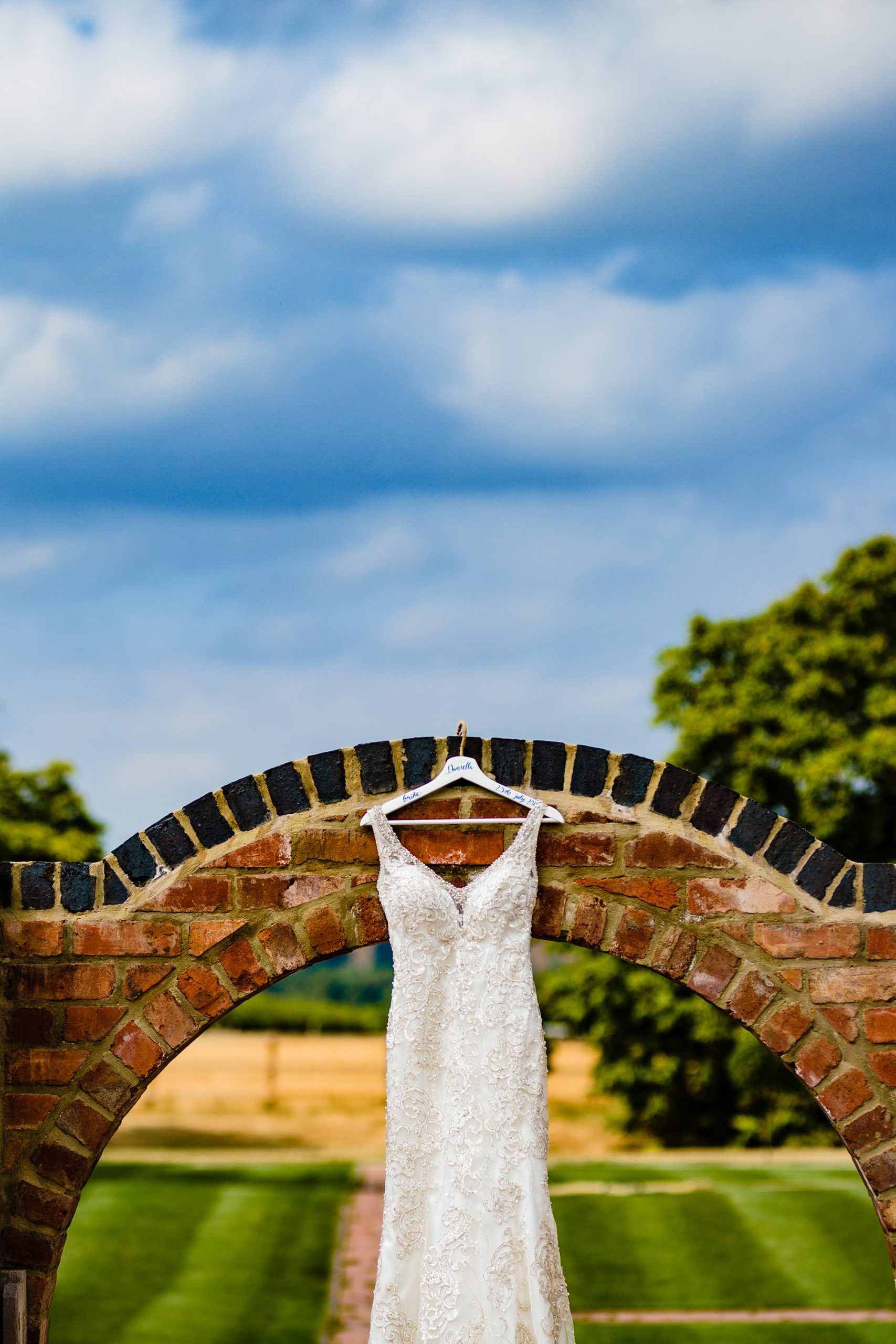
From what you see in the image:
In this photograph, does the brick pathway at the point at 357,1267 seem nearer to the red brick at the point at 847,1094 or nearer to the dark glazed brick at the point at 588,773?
the red brick at the point at 847,1094

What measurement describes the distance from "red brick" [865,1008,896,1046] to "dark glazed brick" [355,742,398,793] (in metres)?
1.37

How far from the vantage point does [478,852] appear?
3883mm

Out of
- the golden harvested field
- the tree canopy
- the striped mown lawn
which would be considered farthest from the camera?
the golden harvested field

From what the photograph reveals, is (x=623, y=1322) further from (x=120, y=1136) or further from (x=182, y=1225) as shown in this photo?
(x=120, y=1136)

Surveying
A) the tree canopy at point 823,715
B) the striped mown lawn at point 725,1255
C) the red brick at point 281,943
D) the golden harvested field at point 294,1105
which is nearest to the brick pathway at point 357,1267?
the striped mown lawn at point 725,1255

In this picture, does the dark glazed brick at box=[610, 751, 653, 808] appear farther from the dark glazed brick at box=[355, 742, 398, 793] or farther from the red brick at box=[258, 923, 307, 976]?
the red brick at box=[258, 923, 307, 976]

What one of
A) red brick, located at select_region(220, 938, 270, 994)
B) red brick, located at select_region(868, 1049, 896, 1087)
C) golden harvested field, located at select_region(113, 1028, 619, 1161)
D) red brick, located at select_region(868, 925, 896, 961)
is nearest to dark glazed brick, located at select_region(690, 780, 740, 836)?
red brick, located at select_region(868, 925, 896, 961)

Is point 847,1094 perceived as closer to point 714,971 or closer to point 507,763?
point 714,971

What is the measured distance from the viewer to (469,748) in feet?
12.9

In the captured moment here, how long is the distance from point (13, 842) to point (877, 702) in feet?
28.0

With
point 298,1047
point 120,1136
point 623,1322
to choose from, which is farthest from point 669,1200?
point 298,1047

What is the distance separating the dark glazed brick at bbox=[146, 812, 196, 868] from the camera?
3930 millimetres

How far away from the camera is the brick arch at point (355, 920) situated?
384 cm

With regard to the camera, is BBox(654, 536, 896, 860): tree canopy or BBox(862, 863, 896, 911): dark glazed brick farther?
BBox(654, 536, 896, 860): tree canopy
